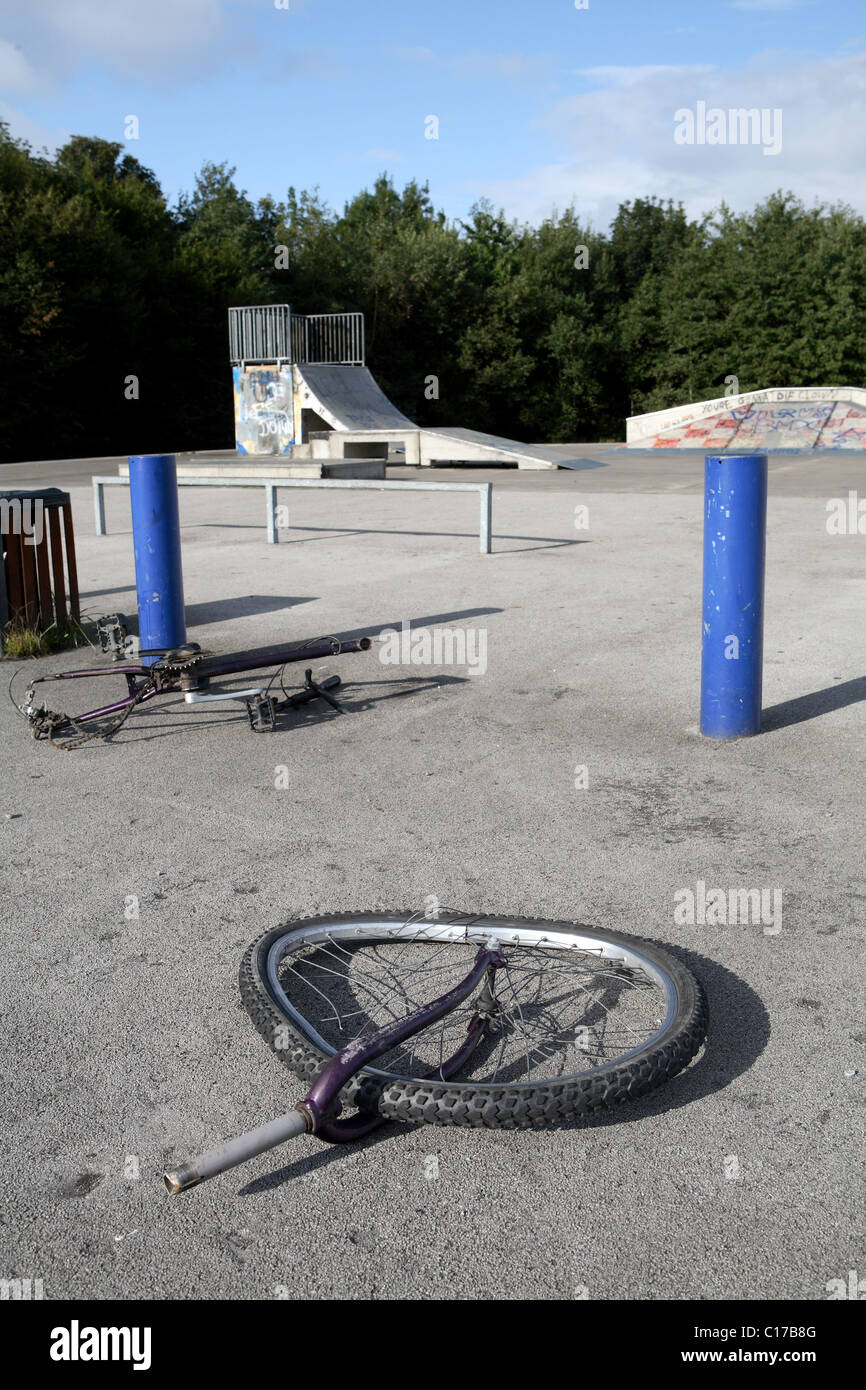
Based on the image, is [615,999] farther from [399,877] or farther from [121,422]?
[121,422]

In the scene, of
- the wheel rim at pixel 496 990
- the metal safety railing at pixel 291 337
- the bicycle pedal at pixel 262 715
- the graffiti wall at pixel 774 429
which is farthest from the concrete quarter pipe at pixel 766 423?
the wheel rim at pixel 496 990

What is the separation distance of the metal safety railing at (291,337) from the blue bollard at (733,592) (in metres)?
25.0

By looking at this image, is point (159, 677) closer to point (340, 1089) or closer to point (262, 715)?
point (262, 715)

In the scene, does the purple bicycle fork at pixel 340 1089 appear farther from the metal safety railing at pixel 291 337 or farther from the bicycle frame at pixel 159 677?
the metal safety railing at pixel 291 337

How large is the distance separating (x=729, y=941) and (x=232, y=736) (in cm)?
304

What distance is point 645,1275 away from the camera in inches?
85.9

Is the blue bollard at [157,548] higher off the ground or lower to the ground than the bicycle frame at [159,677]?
higher

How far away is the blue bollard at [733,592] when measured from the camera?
5.43m

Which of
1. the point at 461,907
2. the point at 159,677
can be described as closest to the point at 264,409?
the point at 159,677

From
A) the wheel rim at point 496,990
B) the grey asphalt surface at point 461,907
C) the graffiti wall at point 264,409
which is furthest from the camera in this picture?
the graffiti wall at point 264,409

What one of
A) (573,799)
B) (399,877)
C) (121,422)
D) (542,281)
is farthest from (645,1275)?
(542,281)

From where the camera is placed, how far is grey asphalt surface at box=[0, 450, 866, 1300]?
227cm

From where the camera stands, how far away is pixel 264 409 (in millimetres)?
29219

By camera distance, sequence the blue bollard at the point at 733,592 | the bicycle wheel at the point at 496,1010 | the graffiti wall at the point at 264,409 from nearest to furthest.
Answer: the bicycle wheel at the point at 496,1010
the blue bollard at the point at 733,592
the graffiti wall at the point at 264,409
